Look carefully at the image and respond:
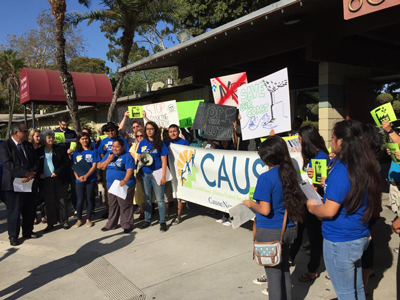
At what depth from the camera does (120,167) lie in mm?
5363

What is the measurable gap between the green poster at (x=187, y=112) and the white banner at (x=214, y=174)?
1.09m

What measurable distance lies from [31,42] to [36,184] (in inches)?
1322

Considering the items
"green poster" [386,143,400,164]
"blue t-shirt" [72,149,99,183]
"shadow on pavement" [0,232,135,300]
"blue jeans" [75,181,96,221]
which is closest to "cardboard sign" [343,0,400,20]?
"green poster" [386,143,400,164]

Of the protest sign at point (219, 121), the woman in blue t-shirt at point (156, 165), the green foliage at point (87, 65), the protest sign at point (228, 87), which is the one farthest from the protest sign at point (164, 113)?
the green foliage at point (87, 65)

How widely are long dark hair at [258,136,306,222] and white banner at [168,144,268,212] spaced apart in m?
1.49

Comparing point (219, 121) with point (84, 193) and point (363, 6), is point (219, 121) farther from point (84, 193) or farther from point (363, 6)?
point (84, 193)

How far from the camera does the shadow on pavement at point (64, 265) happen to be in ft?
12.0

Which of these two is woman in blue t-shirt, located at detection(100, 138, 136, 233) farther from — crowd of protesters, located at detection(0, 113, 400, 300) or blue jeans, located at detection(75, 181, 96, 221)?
blue jeans, located at detection(75, 181, 96, 221)

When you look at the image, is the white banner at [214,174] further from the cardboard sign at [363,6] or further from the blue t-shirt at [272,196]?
the cardboard sign at [363,6]

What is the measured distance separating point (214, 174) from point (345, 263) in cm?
286

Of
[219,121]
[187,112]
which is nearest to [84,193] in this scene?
[187,112]

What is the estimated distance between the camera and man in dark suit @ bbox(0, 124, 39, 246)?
5.00m

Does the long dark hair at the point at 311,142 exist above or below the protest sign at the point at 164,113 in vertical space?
below

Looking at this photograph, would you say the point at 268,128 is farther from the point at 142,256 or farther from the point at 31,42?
the point at 31,42
